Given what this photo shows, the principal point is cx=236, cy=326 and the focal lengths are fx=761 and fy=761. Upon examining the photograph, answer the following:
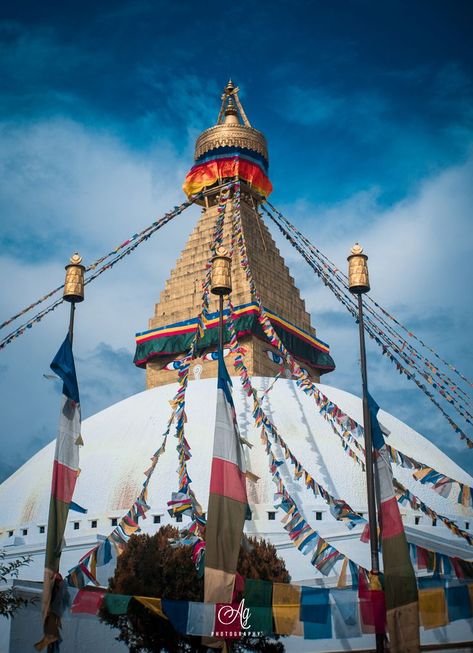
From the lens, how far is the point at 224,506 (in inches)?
401

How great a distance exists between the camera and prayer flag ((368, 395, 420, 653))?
896cm

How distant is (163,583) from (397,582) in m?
3.48

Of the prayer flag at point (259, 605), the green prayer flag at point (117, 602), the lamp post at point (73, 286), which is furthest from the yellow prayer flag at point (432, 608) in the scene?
the lamp post at point (73, 286)

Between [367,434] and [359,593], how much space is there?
1945mm

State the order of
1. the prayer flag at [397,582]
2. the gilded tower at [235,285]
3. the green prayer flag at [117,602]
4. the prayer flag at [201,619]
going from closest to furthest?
the prayer flag at [397,582], the prayer flag at [201,619], the green prayer flag at [117,602], the gilded tower at [235,285]

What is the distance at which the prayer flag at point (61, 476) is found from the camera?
959 cm

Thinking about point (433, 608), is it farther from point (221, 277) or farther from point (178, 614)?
point (221, 277)

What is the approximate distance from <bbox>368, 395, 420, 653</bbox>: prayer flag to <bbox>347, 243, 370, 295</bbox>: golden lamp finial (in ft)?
8.86

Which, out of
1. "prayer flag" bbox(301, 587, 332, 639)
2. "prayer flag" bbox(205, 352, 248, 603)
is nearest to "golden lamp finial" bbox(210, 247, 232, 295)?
"prayer flag" bbox(205, 352, 248, 603)

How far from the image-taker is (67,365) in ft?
36.0

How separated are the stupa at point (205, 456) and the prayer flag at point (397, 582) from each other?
2.42 meters

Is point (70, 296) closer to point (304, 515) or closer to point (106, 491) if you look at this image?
point (106, 491)

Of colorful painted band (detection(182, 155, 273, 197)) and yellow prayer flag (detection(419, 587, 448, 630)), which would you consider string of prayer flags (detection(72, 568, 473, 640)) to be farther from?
colorful painted band (detection(182, 155, 273, 197))
